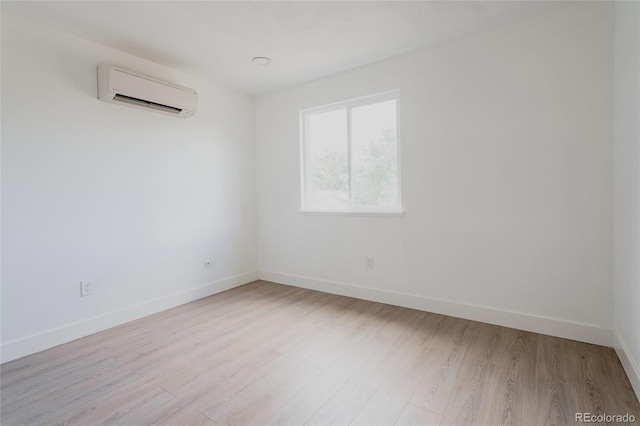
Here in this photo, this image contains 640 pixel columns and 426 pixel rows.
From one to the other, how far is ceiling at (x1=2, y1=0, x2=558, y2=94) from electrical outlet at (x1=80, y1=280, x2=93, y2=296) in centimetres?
200

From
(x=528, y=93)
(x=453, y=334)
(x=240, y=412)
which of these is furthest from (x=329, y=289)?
(x=528, y=93)

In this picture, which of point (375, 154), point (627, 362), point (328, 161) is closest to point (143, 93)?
point (328, 161)

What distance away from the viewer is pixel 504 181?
99.3 inches

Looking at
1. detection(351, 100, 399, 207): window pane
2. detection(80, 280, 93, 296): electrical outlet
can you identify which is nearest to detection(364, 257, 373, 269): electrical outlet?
detection(351, 100, 399, 207): window pane

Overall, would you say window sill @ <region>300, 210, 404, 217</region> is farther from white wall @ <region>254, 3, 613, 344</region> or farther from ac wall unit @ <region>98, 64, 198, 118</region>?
ac wall unit @ <region>98, 64, 198, 118</region>

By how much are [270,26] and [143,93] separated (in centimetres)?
128

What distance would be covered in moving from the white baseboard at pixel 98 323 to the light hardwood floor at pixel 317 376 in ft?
0.24

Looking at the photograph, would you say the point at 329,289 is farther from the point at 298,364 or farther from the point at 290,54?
the point at 290,54

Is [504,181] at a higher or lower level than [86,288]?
higher

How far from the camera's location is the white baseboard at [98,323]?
7.32 ft

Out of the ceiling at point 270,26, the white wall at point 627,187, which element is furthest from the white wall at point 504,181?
the ceiling at point 270,26

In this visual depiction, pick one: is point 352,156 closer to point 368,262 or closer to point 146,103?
point 368,262

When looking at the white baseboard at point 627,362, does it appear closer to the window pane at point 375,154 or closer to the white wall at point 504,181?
the white wall at point 504,181

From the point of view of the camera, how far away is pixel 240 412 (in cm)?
162
